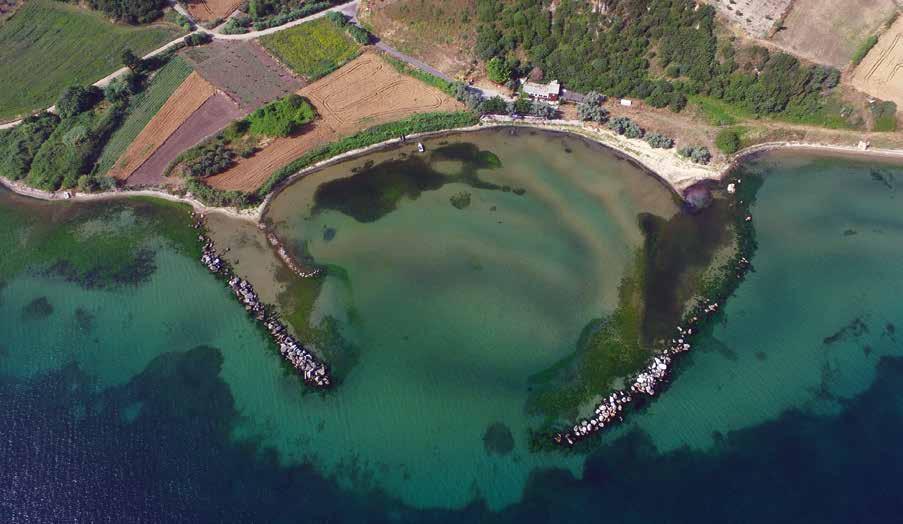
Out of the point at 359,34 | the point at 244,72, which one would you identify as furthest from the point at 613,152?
the point at 244,72

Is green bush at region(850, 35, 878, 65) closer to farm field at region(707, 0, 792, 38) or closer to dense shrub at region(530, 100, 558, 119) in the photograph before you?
farm field at region(707, 0, 792, 38)

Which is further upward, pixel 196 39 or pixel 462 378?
pixel 196 39

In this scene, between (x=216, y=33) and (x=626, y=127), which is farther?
(x=216, y=33)

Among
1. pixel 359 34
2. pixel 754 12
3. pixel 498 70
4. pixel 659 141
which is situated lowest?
pixel 659 141

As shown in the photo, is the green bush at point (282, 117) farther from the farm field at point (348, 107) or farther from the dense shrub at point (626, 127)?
the dense shrub at point (626, 127)

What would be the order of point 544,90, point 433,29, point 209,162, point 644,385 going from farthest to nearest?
point 433,29
point 544,90
point 209,162
point 644,385

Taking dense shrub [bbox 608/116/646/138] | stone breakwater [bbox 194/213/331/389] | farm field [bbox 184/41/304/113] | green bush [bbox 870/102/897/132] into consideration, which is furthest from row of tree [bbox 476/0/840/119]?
stone breakwater [bbox 194/213/331/389]

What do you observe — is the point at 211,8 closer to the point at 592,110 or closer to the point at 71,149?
the point at 71,149
